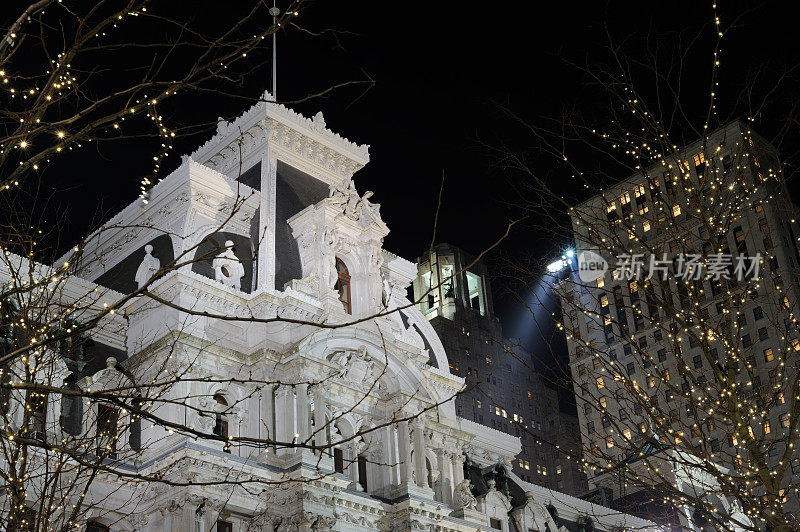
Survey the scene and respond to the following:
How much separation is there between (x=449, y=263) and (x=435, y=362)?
89.7 m

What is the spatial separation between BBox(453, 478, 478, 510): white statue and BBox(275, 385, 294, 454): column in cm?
901

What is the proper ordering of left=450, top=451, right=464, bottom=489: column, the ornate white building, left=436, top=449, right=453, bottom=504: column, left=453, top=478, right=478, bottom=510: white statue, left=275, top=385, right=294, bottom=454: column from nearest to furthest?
the ornate white building → left=275, top=385, right=294, bottom=454: column → left=436, top=449, right=453, bottom=504: column → left=453, top=478, right=478, bottom=510: white statue → left=450, top=451, right=464, bottom=489: column

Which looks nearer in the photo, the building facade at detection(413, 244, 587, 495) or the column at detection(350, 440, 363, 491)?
the column at detection(350, 440, 363, 491)

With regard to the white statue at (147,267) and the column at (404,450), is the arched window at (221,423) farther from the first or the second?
the column at (404,450)

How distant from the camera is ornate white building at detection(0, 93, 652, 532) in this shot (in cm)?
3128

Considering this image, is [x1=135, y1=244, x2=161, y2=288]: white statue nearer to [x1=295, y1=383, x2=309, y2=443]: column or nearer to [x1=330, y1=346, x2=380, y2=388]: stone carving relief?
[x1=295, y1=383, x2=309, y2=443]: column

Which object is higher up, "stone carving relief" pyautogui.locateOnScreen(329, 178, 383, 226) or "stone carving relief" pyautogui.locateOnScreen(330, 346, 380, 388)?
"stone carving relief" pyautogui.locateOnScreen(329, 178, 383, 226)

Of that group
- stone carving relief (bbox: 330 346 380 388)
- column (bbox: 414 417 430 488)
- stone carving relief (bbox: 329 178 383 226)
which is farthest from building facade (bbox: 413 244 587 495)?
stone carving relief (bbox: 330 346 380 388)

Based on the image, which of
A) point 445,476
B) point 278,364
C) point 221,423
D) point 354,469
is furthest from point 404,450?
point 221,423

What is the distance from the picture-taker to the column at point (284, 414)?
1309 inches

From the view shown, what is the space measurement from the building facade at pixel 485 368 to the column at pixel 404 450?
76.7 m

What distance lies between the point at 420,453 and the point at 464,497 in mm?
3207

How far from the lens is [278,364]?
34281 mm

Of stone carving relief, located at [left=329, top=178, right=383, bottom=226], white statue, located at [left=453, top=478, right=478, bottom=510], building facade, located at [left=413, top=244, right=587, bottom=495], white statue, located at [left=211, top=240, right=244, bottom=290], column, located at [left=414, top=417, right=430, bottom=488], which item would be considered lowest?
white statue, located at [left=453, top=478, right=478, bottom=510]
